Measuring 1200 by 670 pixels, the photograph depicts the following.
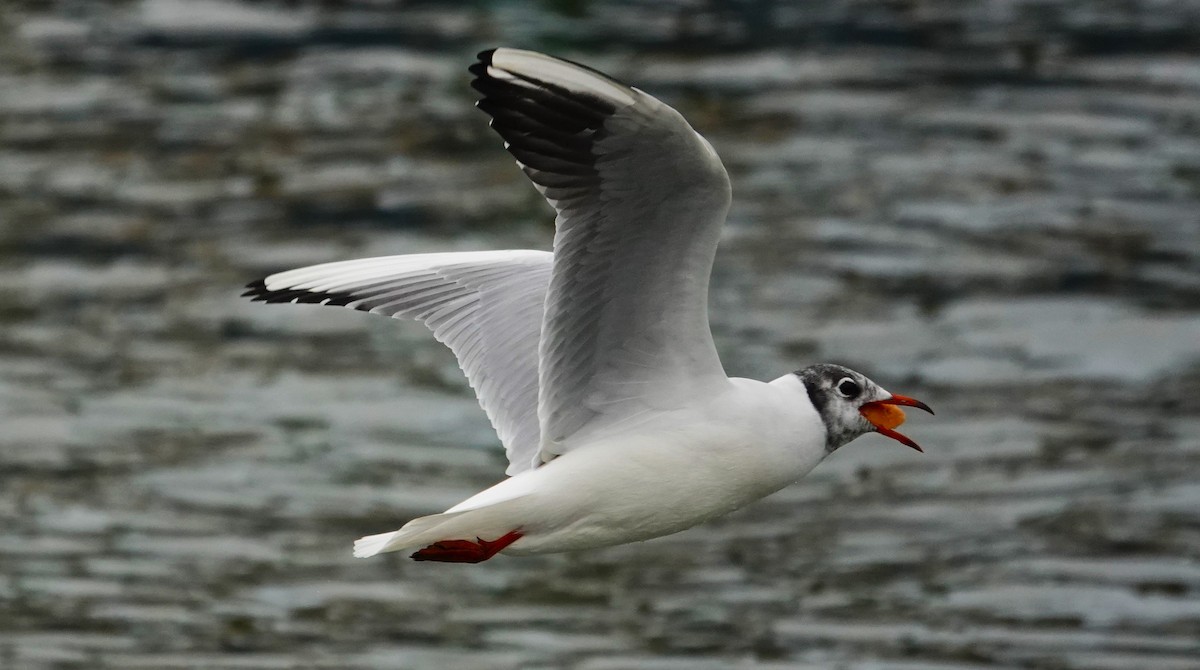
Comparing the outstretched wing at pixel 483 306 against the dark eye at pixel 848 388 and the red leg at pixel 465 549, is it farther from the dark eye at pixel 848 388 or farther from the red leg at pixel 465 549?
the dark eye at pixel 848 388

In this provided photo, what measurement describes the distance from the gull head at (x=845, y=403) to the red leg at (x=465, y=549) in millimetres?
1156

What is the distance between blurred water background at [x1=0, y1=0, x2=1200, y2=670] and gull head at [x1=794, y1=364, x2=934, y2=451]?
5.73 m

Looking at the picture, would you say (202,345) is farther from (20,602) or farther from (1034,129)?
(1034,129)

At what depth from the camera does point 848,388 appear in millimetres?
7246

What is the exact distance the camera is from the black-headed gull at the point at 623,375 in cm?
620

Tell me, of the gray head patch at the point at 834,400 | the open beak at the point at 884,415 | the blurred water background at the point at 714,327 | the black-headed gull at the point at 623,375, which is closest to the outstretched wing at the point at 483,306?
the black-headed gull at the point at 623,375

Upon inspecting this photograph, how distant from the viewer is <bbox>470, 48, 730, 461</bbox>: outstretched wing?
6.01 metres

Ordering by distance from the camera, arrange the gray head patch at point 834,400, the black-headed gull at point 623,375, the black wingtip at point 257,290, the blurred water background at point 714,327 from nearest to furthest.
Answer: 1. the black-headed gull at point 623,375
2. the gray head patch at point 834,400
3. the black wingtip at point 257,290
4. the blurred water background at point 714,327

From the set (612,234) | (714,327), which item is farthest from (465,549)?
(714,327)

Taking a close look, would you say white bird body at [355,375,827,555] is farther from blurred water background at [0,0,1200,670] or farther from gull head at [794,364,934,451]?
blurred water background at [0,0,1200,670]

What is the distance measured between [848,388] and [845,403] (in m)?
0.06

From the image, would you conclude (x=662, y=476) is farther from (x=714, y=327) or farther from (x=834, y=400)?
(x=714, y=327)

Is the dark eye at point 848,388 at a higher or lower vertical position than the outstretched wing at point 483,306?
lower

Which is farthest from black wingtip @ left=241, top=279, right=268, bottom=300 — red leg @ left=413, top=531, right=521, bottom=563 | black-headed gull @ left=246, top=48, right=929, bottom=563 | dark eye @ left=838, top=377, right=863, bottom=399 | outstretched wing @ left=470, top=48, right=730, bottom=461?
dark eye @ left=838, top=377, right=863, bottom=399
